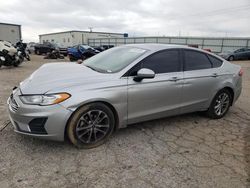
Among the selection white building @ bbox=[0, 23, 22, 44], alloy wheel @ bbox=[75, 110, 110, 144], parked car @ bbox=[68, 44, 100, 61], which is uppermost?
white building @ bbox=[0, 23, 22, 44]

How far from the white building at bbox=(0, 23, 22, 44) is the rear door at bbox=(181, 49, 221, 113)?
32.5 m

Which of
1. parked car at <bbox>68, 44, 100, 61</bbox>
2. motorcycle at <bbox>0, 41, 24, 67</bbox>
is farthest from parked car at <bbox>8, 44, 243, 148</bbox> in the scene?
parked car at <bbox>68, 44, 100, 61</bbox>

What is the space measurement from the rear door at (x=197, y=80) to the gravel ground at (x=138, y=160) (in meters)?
0.50

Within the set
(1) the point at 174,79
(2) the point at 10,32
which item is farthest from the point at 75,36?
(1) the point at 174,79

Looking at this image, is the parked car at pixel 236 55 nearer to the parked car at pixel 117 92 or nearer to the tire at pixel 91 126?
the parked car at pixel 117 92

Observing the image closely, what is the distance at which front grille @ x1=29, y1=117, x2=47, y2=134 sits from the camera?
2.60 metres

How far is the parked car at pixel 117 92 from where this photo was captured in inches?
104

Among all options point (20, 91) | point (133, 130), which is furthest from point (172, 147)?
point (20, 91)

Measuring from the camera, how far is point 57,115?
8.54 ft

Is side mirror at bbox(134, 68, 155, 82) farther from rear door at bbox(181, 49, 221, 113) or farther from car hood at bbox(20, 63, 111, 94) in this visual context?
rear door at bbox(181, 49, 221, 113)

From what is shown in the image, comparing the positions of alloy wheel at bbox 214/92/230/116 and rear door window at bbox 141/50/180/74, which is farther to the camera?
Result: alloy wheel at bbox 214/92/230/116

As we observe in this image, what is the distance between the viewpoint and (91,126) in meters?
2.93

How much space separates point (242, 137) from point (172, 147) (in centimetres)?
139

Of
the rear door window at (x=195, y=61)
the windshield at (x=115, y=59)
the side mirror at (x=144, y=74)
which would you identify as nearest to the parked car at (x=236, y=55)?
the rear door window at (x=195, y=61)
